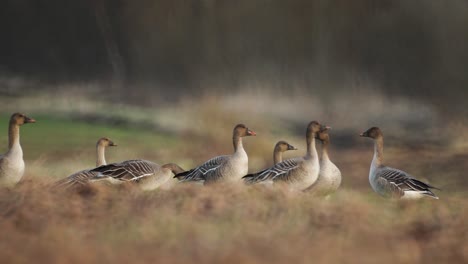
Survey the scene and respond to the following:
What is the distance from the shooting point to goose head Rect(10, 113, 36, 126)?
19422 millimetres

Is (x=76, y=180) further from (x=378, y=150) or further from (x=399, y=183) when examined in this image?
(x=378, y=150)

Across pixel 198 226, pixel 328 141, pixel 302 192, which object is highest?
pixel 328 141

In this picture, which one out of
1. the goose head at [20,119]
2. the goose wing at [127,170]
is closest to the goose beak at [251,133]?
the goose wing at [127,170]

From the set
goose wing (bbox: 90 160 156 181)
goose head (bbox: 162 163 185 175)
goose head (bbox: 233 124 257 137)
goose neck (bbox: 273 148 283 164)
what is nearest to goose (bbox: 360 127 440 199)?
goose neck (bbox: 273 148 283 164)

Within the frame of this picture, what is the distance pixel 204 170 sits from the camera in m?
18.5

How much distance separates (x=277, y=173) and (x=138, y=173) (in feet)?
9.53

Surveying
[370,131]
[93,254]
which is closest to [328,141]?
[370,131]

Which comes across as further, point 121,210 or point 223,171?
point 223,171

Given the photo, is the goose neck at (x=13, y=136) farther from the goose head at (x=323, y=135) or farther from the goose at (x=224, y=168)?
the goose head at (x=323, y=135)

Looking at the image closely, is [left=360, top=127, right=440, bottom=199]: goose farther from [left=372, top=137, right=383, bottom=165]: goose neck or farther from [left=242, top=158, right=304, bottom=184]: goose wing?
[left=242, top=158, right=304, bottom=184]: goose wing

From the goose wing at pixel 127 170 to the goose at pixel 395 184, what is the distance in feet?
16.0

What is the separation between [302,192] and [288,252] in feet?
19.5

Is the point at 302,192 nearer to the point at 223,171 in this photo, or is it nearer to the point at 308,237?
the point at 223,171

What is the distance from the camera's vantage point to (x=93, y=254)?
1071cm
